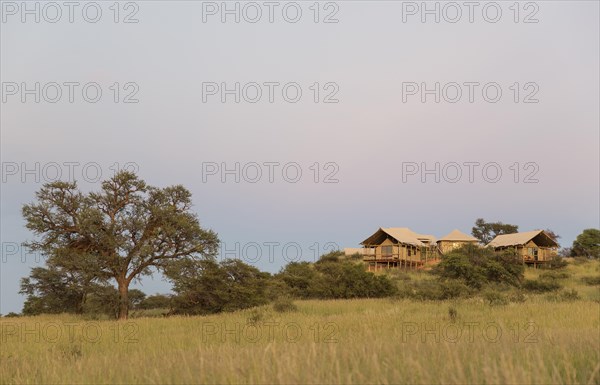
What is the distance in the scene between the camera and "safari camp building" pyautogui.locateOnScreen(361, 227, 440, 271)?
62625mm

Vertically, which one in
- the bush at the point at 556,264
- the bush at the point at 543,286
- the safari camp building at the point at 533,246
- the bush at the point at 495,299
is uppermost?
the safari camp building at the point at 533,246

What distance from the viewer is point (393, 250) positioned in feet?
206

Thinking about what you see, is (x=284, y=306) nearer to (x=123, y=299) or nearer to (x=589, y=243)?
(x=123, y=299)

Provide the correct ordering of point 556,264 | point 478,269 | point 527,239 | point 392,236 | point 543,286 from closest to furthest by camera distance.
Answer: point 543,286 → point 478,269 → point 556,264 → point 392,236 → point 527,239

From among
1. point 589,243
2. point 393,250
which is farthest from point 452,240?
point 589,243

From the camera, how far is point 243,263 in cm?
2895

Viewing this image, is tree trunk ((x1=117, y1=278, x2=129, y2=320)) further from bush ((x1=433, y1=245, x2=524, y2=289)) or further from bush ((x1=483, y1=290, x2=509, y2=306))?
bush ((x1=433, y1=245, x2=524, y2=289))

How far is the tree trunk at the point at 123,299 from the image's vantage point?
27.0 m

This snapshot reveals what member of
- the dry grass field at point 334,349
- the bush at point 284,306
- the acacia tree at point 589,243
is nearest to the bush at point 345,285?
the dry grass field at point 334,349

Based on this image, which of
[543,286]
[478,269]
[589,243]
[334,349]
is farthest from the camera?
[589,243]

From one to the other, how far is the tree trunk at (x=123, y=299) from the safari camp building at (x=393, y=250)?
38487 millimetres

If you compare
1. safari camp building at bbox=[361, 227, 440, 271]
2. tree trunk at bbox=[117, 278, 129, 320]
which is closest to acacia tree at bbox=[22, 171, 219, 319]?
tree trunk at bbox=[117, 278, 129, 320]

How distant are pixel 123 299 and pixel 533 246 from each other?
54807 millimetres

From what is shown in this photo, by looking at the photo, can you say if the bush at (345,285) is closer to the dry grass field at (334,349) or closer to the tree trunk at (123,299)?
the dry grass field at (334,349)
